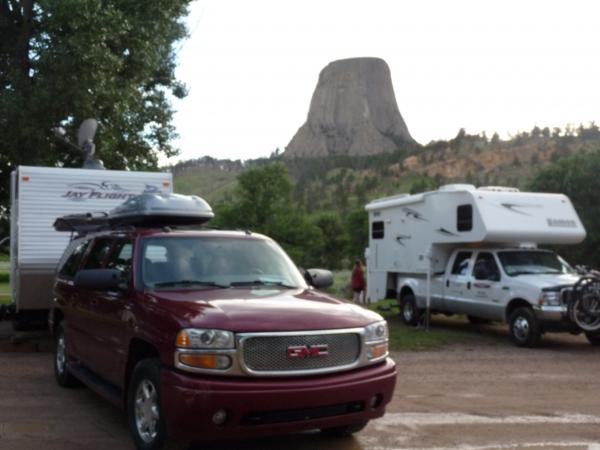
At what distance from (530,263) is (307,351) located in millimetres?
9443

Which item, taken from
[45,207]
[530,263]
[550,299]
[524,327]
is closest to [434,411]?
[550,299]

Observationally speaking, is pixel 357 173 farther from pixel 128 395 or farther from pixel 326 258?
pixel 128 395

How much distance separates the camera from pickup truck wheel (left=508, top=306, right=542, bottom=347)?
1232cm

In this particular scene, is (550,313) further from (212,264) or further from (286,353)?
(286,353)

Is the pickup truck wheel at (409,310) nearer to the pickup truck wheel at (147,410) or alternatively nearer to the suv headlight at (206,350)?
the pickup truck wheel at (147,410)

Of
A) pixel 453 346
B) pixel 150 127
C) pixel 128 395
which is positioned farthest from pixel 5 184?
pixel 128 395

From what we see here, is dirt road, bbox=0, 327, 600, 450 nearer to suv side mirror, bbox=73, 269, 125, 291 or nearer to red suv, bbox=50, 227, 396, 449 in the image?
red suv, bbox=50, 227, 396, 449

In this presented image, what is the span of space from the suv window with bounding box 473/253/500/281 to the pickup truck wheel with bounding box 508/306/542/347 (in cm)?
91

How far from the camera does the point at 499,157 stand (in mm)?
69000

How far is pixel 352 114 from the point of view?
129 metres

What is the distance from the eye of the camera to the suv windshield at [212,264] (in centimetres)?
614

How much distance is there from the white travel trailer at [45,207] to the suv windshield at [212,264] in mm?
4168

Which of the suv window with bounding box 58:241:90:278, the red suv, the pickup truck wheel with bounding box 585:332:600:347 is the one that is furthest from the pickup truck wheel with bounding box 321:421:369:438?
the pickup truck wheel with bounding box 585:332:600:347

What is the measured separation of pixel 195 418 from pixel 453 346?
867cm
